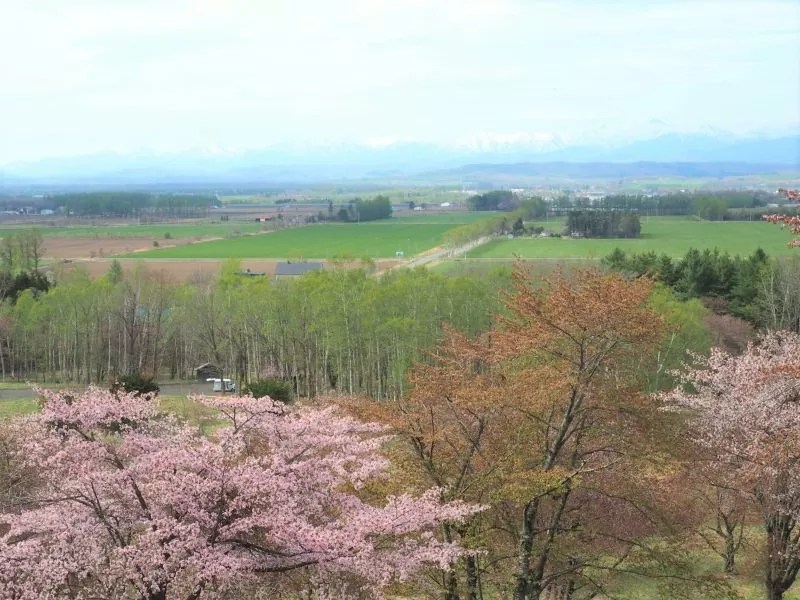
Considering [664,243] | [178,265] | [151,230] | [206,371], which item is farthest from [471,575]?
[151,230]

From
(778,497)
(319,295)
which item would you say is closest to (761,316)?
(319,295)

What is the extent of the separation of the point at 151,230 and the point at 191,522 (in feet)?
409

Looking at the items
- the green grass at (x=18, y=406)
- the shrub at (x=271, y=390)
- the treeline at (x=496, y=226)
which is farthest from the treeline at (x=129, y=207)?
the shrub at (x=271, y=390)

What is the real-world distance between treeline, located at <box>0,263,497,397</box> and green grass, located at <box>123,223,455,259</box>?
1374 inches

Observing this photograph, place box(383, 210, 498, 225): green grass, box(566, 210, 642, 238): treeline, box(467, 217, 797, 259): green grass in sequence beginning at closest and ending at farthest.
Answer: box(467, 217, 797, 259): green grass, box(566, 210, 642, 238): treeline, box(383, 210, 498, 225): green grass

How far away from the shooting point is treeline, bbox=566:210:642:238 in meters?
95.6

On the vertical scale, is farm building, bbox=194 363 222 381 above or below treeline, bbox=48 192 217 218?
below

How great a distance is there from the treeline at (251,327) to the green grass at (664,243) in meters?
34.7

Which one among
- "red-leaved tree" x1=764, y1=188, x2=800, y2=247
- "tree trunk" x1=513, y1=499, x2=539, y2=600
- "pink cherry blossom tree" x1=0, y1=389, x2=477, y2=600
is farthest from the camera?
"tree trunk" x1=513, y1=499, x2=539, y2=600

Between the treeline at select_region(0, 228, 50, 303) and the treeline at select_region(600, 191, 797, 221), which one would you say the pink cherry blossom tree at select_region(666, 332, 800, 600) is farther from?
the treeline at select_region(600, 191, 797, 221)

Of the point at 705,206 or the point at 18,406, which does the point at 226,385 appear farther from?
the point at 705,206

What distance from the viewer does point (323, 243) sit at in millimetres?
103125

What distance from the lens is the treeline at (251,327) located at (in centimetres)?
3616

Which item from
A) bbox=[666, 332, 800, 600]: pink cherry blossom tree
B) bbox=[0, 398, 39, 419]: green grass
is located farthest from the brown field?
bbox=[666, 332, 800, 600]: pink cherry blossom tree
